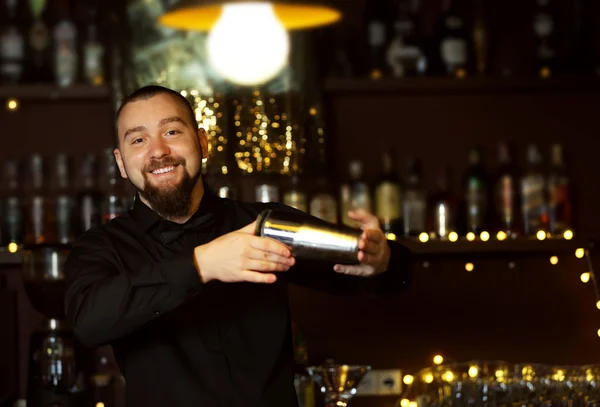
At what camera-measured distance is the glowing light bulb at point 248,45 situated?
210 centimetres

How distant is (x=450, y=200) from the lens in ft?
9.32

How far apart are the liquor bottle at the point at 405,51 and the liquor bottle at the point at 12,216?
3.64 ft

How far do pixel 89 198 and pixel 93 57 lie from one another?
39cm

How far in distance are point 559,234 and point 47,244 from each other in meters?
1.43

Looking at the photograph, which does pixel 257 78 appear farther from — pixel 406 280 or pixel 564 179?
pixel 406 280

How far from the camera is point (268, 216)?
1356mm

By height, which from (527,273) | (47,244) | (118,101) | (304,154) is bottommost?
(527,273)

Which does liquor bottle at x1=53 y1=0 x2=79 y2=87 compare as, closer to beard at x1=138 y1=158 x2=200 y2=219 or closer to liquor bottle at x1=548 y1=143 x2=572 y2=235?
beard at x1=138 y1=158 x2=200 y2=219

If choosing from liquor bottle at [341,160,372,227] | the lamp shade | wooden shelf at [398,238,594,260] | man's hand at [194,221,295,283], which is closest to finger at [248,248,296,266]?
man's hand at [194,221,295,283]

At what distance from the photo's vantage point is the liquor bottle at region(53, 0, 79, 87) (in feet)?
9.01

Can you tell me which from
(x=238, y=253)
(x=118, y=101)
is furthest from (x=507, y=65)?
(x=238, y=253)

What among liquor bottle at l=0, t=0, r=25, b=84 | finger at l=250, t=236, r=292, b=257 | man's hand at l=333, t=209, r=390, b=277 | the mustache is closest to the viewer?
finger at l=250, t=236, r=292, b=257

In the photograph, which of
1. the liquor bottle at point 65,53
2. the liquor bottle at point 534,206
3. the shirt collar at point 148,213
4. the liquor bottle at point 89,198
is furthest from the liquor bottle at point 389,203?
the shirt collar at point 148,213

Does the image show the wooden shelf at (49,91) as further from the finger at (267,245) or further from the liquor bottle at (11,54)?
the finger at (267,245)
